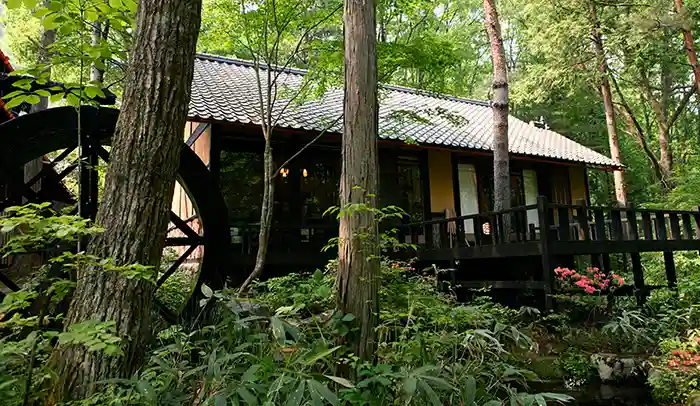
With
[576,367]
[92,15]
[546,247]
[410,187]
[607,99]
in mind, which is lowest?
[576,367]

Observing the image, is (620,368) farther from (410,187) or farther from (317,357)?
(410,187)

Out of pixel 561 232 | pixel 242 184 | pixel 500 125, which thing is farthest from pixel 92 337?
pixel 500 125

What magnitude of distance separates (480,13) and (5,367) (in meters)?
22.6

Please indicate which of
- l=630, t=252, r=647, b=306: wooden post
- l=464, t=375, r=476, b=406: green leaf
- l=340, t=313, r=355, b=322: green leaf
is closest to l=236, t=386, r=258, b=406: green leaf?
l=340, t=313, r=355, b=322: green leaf

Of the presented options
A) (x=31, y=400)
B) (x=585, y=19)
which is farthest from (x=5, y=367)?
(x=585, y=19)

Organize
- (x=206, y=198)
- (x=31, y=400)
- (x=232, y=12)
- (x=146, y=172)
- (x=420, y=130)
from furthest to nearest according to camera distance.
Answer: (x=420, y=130) → (x=232, y=12) → (x=206, y=198) → (x=146, y=172) → (x=31, y=400)

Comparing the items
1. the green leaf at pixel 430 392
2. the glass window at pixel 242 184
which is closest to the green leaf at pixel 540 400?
the green leaf at pixel 430 392

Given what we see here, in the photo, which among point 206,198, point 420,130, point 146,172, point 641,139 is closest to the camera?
point 146,172

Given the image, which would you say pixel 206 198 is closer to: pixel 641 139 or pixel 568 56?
pixel 568 56

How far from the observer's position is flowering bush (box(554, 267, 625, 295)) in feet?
19.7

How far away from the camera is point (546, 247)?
6.09 meters

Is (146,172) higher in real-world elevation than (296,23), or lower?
lower

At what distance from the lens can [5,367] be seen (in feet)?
6.79

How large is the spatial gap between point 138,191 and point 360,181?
153 cm
